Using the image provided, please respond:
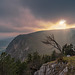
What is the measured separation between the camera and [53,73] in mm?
17906

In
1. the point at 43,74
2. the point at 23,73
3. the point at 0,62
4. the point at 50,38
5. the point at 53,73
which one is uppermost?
the point at 50,38

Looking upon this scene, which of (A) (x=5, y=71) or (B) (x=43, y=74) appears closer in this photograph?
(B) (x=43, y=74)

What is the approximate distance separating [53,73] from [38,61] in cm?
3471

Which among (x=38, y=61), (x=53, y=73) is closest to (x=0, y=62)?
(x=53, y=73)

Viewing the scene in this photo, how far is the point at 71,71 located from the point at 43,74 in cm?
925

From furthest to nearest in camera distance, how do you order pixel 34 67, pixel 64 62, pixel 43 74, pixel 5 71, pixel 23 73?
pixel 34 67 < pixel 23 73 < pixel 5 71 < pixel 43 74 < pixel 64 62

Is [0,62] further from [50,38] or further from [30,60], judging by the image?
[30,60]

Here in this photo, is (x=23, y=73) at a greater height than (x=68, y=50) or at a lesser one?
lesser

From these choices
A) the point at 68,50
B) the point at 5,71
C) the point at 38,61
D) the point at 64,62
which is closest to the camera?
the point at 64,62

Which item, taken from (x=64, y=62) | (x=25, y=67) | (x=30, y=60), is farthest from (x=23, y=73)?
(x=64, y=62)

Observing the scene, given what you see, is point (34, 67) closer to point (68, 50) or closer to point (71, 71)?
point (68, 50)

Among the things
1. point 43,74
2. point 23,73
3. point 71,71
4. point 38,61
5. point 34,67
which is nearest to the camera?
point 71,71

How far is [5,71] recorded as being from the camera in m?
23.8

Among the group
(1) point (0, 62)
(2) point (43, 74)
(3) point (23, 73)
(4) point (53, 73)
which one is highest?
(1) point (0, 62)
